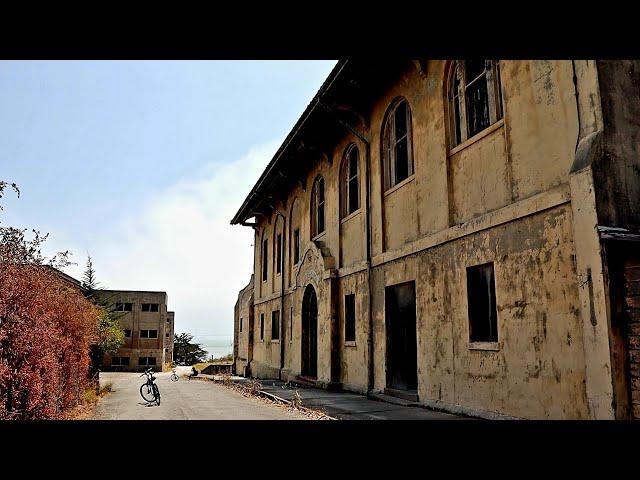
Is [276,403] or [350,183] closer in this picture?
[276,403]

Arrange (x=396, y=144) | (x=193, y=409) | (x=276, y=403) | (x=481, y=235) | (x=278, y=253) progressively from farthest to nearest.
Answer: (x=278, y=253) < (x=276, y=403) < (x=396, y=144) < (x=193, y=409) < (x=481, y=235)

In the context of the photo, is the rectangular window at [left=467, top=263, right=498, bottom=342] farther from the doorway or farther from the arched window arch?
the arched window arch

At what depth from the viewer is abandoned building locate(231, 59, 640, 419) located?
6.53 m

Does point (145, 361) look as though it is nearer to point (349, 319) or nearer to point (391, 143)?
point (349, 319)

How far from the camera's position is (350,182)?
50.8 ft

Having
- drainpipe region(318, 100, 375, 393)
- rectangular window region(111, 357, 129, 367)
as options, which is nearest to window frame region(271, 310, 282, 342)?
drainpipe region(318, 100, 375, 393)

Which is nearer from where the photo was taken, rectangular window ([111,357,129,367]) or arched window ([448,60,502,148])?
arched window ([448,60,502,148])

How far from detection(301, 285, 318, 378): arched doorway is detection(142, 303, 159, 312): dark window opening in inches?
1363

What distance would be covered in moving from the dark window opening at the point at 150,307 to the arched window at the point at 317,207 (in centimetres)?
3480

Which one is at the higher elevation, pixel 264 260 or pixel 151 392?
pixel 264 260

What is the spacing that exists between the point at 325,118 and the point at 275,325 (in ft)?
34.2

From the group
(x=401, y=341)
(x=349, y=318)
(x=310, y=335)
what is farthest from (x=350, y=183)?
(x=310, y=335)
